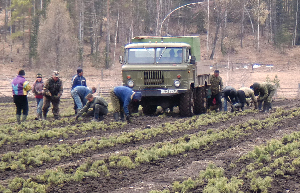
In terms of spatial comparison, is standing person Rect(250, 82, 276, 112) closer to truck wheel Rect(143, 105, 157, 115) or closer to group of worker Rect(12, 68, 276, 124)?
group of worker Rect(12, 68, 276, 124)

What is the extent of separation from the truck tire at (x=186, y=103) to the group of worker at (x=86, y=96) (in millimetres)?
2002

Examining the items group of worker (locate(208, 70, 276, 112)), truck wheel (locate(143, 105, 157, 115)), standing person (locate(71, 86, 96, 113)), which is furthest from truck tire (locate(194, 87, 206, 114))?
standing person (locate(71, 86, 96, 113))

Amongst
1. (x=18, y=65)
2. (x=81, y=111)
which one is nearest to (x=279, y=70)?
(x=18, y=65)

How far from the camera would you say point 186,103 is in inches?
680

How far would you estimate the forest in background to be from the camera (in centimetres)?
4909

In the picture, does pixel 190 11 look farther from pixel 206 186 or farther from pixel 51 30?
pixel 206 186

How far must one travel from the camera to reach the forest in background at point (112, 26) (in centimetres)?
4909

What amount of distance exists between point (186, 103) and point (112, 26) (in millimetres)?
50571

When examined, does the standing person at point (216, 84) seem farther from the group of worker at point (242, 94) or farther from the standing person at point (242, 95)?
the standing person at point (242, 95)

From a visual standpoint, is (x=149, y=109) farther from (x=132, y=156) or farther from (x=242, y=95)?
(x=132, y=156)

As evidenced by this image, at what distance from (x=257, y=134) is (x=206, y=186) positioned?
19.8 feet

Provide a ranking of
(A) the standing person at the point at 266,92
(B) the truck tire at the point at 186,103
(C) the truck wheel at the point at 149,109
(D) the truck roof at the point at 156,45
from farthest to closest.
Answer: (C) the truck wheel at the point at 149,109 → (A) the standing person at the point at 266,92 → (D) the truck roof at the point at 156,45 → (B) the truck tire at the point at 186,103

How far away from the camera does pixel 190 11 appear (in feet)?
211

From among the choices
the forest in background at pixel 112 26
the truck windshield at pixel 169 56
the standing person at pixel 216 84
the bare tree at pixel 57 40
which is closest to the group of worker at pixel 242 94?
the standing person at pixel 216 84
